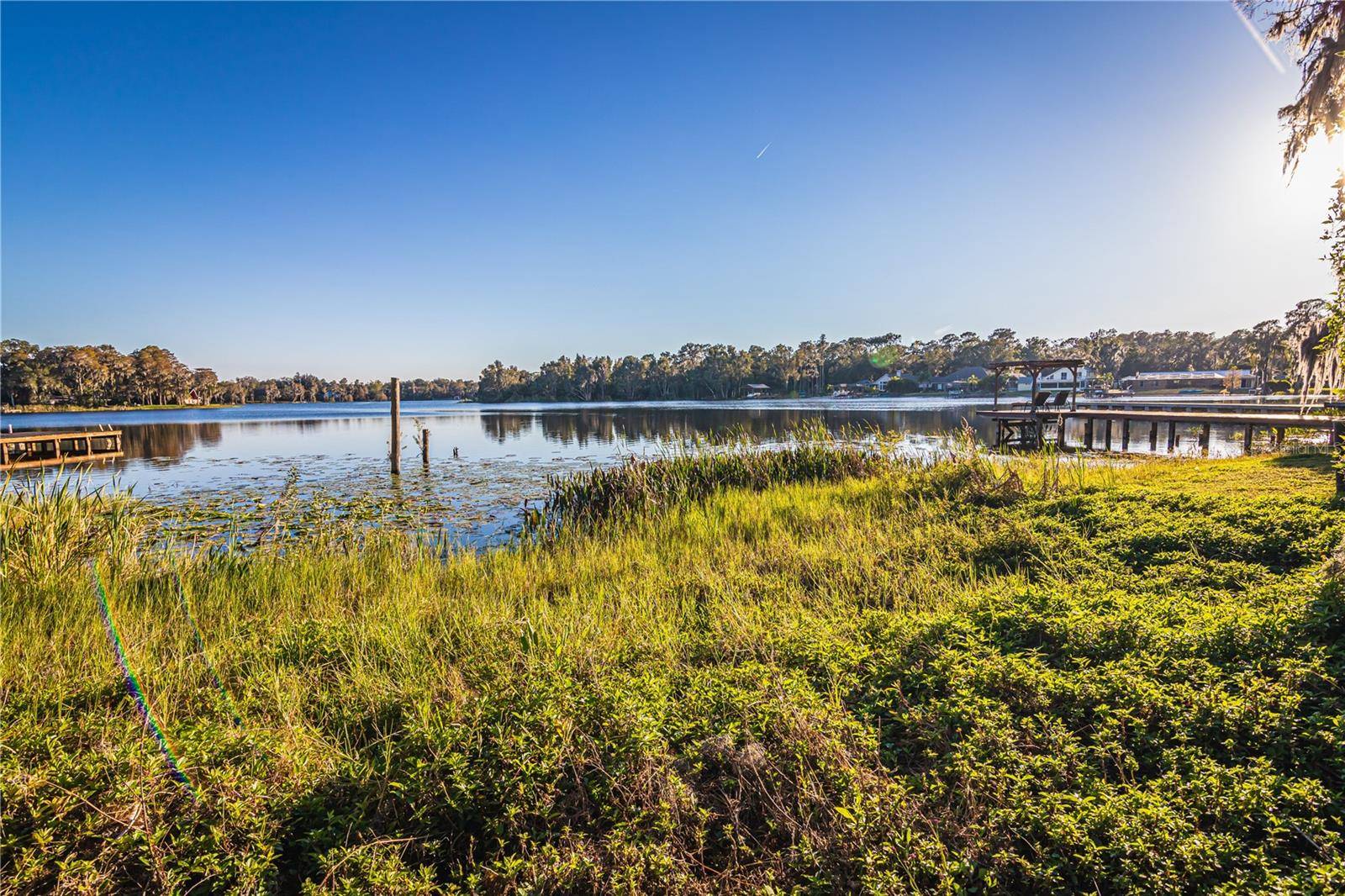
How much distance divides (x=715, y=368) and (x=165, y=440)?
268 feet

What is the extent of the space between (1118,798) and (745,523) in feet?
20.5

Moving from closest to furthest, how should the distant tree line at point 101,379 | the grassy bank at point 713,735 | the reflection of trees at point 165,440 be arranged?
1. the grassy bank at point 713,735
2. the reflection of trees at point 165,440
3. the distant tree line at point 101,379

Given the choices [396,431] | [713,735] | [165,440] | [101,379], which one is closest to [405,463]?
[396,431]

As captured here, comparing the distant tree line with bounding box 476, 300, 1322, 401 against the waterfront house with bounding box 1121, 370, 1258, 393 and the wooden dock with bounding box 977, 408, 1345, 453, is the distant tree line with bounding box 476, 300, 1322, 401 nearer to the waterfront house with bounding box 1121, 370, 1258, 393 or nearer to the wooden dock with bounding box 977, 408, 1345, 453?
the waterfront house with bounding box 1121, 370, 1258, 393

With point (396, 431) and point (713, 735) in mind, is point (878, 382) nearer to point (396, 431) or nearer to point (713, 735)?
point (396, 431)

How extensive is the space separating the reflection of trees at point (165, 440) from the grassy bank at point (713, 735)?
23.1 metres

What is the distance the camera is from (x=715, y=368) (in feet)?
337

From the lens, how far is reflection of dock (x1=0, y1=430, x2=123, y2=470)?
21578 mm

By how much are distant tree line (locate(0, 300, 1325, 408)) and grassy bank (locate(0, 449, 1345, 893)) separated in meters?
95.5

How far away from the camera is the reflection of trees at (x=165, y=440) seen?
925 inches

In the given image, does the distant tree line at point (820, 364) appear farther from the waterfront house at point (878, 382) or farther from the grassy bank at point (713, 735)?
the grassy bank at point (713, 735)

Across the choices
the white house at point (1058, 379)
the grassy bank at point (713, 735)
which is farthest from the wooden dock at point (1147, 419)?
the white house at point (1058, 379)

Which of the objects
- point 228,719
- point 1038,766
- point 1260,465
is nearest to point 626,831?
point 1038,766

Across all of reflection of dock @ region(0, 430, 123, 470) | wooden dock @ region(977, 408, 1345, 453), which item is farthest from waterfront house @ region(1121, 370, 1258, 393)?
reflection of dock @ region(0, 430, 123, 470)
